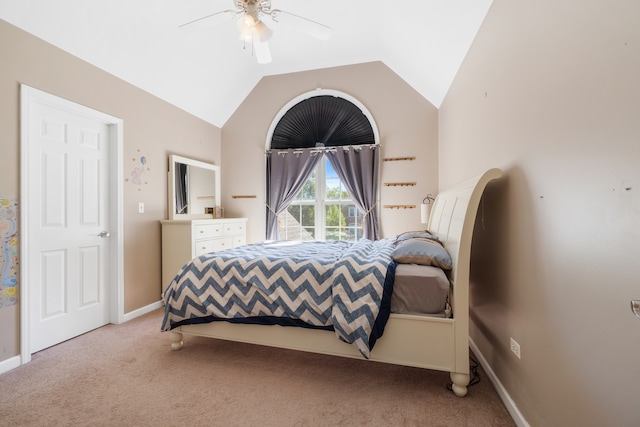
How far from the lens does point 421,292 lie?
Result: 5.88ft

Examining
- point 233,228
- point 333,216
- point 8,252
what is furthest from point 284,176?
point 8,252

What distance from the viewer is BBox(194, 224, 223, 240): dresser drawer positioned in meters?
3.41

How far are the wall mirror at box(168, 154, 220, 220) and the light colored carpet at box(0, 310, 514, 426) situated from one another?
184cm

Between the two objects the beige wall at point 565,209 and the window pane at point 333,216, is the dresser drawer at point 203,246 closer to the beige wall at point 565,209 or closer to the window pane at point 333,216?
the window pane at point 333,216

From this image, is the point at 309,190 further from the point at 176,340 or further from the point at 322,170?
the point at 176,340

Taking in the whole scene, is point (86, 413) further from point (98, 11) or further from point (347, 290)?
point (98, 11)

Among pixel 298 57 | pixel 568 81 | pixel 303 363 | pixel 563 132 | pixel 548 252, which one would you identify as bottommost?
pixel 303 363

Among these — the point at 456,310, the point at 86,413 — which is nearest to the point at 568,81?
the point at 456,310

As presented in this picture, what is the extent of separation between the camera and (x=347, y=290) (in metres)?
1.83

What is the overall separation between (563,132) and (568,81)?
0.20m

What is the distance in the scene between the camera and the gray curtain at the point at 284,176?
4.34 meters

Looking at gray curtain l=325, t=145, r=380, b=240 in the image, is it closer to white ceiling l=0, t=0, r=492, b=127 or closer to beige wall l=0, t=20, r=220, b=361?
white ceiling l=0, t=0, r=492, b=127

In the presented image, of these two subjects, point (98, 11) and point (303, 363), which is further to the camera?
point (98, 11)

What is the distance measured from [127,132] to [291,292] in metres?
2.57
